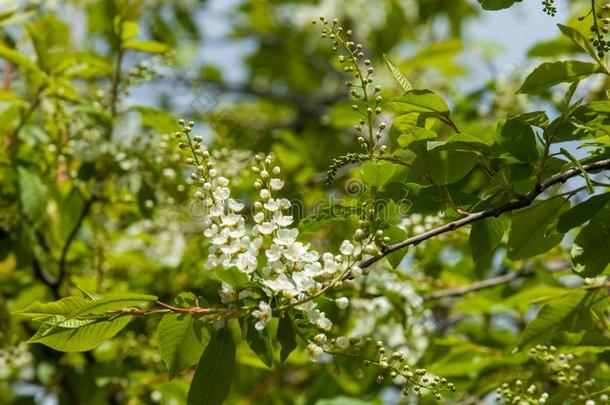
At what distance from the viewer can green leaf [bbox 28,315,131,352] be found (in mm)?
1540

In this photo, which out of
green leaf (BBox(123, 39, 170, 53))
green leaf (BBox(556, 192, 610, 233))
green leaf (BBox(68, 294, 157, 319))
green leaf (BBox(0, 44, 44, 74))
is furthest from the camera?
green leaf (BBox(123, 39, 170, 53))

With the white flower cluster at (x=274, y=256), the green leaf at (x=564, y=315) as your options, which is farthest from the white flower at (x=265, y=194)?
the green leaf at (x=564, y=315)

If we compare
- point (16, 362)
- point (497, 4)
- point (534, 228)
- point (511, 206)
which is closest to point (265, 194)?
point (511, 206)

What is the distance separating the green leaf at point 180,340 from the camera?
1.58 meters

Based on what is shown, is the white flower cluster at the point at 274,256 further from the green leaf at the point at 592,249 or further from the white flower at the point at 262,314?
the green leaf at the point at 592,249

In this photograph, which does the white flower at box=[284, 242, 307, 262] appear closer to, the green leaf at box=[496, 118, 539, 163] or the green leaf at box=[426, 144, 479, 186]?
the green leaf at box=[426, 144, 479, 186]

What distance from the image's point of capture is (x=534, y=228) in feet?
6.27

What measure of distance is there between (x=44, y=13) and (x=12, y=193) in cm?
161

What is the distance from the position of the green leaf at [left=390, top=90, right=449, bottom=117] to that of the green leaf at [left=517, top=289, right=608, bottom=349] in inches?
24.4

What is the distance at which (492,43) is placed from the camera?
4.88 meters

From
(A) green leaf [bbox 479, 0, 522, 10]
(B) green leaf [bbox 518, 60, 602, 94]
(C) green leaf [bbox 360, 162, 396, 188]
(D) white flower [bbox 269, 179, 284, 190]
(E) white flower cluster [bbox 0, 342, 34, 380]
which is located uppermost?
(A) green leaf [bbox 479, 0, 522, 10]

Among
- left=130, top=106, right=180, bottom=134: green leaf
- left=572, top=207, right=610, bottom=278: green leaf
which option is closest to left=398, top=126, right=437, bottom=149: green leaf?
left=572, top=207, right=610, bottom=278: green leaf

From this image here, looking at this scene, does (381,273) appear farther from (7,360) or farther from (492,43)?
(492,43)

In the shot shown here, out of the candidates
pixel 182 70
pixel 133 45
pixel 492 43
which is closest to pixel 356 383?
pixel 133 45
